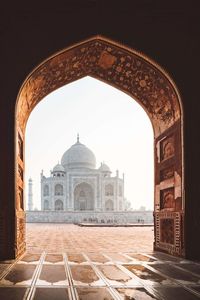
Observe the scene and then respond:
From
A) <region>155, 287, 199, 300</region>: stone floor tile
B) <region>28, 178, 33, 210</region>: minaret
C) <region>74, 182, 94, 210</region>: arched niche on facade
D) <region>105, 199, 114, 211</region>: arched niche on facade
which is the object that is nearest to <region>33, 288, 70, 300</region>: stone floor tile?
<region>155, 287, 199, 300</region>: stone floor tile

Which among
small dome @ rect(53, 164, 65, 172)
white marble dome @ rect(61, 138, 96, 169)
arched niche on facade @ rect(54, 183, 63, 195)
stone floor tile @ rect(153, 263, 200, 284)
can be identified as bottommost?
arched niche on facade @ rect(54, 183, 63, 195)

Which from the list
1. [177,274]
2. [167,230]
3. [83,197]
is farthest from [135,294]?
[83,197]

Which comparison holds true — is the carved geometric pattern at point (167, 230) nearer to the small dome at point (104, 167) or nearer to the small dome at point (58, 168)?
the small dome at point (58, 168)

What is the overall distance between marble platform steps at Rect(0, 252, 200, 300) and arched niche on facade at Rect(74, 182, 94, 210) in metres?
38.2

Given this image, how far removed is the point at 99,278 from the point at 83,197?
40.4 m

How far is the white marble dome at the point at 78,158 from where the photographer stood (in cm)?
4431

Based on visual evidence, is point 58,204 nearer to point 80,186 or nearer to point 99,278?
point 80,186

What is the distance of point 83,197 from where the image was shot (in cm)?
4425

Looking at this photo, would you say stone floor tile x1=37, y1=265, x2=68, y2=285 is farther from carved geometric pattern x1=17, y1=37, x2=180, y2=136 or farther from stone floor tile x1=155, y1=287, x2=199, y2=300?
carved geometric pattern x1=17, y1=37, x2=180, y2=136

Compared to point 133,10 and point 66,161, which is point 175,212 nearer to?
point 133,10

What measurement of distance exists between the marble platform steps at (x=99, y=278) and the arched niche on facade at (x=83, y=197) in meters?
38.2

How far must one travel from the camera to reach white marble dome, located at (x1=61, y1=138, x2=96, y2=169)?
4431 cm

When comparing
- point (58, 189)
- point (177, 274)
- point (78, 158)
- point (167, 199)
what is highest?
point (78, 158)

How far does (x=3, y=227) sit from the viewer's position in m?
5.73
